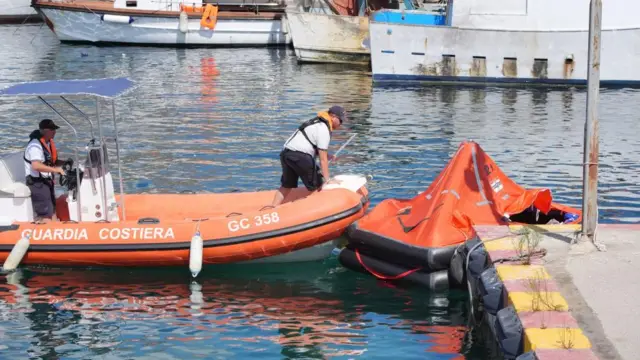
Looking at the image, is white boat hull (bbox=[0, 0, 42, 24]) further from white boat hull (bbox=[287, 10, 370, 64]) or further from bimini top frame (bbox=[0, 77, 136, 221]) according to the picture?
bimini top frame (bbox=[0, 77, 136, 221])

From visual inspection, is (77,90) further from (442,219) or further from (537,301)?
(537,301)

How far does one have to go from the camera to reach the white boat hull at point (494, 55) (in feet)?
88.2

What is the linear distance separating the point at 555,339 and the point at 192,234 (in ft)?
17.1

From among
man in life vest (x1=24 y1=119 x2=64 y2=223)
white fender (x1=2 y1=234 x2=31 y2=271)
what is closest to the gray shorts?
man in life vest (x1=24 y1=119 x2=64 y2=223)

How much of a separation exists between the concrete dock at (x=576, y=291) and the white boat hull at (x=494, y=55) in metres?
16.9

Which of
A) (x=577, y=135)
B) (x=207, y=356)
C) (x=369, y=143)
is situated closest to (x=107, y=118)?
(x=369, y=143)

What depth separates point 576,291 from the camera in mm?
8766

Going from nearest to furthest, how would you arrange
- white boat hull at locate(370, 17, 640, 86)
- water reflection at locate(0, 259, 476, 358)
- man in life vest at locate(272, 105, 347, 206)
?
water reflection at locate(0, 259, 476, 358) < man in life vest at locate(272, 105, 347, 206) < white boat hull at locate(370, 17, 640, 86)

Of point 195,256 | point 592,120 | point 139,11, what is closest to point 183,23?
point 139,11

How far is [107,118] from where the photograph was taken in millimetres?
22656

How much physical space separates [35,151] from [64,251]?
124cm

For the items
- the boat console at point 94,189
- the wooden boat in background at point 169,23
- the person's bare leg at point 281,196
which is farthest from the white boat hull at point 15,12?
the person's bare leg at point 281,196

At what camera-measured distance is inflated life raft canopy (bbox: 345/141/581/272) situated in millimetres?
11055

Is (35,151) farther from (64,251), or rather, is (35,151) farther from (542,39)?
(542,39)
